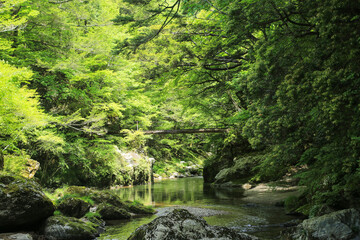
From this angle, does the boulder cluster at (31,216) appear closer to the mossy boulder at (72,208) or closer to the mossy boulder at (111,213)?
the mossy boulder at (72,208)

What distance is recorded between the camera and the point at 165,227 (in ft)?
13.4

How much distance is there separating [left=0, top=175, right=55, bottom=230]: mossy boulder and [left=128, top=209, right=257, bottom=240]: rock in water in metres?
2.52

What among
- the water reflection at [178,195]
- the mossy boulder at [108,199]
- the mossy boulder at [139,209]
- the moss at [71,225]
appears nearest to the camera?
the moss at [71,225]

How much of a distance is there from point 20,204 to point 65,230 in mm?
1040

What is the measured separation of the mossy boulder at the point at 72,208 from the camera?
689 cm

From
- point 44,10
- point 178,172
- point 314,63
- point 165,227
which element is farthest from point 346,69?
point 178,172

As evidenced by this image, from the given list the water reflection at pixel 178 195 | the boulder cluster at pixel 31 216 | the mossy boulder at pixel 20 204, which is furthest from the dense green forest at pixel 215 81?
the water reflection at pixel 178 195

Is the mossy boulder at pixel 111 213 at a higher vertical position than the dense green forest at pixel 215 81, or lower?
lower

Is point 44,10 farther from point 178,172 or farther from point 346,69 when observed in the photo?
point 178,172

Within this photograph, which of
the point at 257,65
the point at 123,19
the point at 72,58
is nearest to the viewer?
the point at 257,65

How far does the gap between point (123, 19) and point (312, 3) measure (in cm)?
388

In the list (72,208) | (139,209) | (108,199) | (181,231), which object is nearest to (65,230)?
(72,208)

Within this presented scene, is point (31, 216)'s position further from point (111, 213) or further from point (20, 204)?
point (111, 213)

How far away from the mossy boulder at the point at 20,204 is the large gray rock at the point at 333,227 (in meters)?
5.14
